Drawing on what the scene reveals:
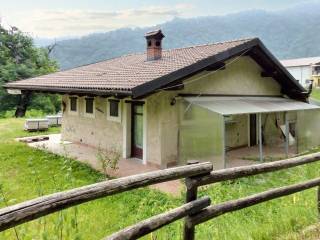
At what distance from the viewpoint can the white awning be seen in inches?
459

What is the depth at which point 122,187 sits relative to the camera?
10.7ft

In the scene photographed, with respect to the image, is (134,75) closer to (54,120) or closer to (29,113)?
(54,120)

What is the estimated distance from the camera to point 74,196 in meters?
2.90

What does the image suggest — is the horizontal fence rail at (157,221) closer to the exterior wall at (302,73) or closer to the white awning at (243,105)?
the white awning at (243,105)

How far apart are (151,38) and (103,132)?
14.8 feet

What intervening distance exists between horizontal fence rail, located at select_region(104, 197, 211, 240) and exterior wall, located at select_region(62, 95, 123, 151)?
9.74 meters

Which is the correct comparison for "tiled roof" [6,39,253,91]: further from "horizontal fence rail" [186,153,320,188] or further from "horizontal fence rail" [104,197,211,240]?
"horizontal fence rail" [104,197,211,240]

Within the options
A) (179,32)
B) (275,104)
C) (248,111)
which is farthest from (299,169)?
(179,32)

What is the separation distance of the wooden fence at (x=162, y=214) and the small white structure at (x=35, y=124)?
17640mm

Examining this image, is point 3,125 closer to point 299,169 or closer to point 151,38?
point 151,38

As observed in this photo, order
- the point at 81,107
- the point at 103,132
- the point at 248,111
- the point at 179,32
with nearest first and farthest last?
the point at 248,111 < the point at 103,132 < the point at 81,107 < the point at 179,32

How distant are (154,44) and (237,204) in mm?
11659

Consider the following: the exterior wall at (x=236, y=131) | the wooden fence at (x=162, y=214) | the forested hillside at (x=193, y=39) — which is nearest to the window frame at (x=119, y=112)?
the exterior wall at (x=236, y=131)

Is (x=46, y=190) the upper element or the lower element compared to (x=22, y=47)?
lower
